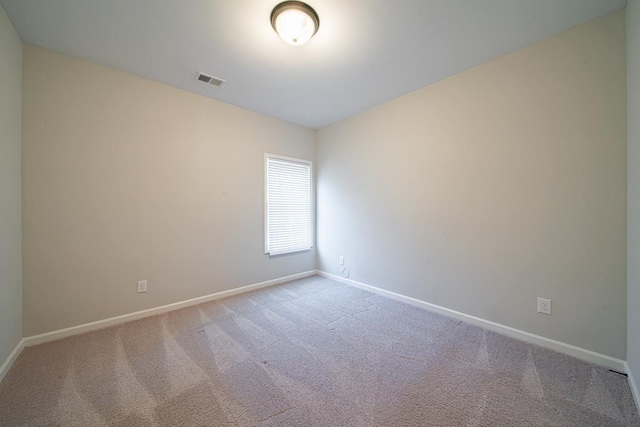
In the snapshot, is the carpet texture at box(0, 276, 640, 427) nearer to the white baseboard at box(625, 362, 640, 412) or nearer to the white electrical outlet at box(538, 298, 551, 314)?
the white baseboard at box(625, 362, 640, 412)

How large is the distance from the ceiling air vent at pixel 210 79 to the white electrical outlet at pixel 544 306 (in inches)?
150

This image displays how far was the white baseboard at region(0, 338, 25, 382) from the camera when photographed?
165 cm

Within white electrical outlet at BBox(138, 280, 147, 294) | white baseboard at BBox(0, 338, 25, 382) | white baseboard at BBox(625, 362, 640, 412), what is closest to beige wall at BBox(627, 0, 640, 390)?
white baseboard at BBox(625, 362, 640, 412)

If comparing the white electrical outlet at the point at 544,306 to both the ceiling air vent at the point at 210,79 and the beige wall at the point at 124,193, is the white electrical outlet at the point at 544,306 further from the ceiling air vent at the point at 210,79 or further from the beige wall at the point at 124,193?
the ceiling air vent at the point at 210,79

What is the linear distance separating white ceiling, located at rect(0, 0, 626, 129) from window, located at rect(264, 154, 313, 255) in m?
1.27

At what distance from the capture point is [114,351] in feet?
6.45

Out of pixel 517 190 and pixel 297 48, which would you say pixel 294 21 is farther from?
pixel 517 190

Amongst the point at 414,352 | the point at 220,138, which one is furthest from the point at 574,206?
the point at 220,138

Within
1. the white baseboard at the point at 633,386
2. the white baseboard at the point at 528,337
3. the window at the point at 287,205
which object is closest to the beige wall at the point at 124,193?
the window at the point at 287,205

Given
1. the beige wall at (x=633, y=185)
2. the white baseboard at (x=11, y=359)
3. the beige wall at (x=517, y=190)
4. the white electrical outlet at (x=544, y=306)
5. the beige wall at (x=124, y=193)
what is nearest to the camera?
the beige wall at (x=633, y=185)

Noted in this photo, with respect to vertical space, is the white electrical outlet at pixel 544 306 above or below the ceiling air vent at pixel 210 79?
below

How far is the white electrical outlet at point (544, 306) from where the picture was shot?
6.54ft

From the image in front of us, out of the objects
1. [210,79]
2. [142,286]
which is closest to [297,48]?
[210,79]

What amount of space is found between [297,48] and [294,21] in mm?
400
